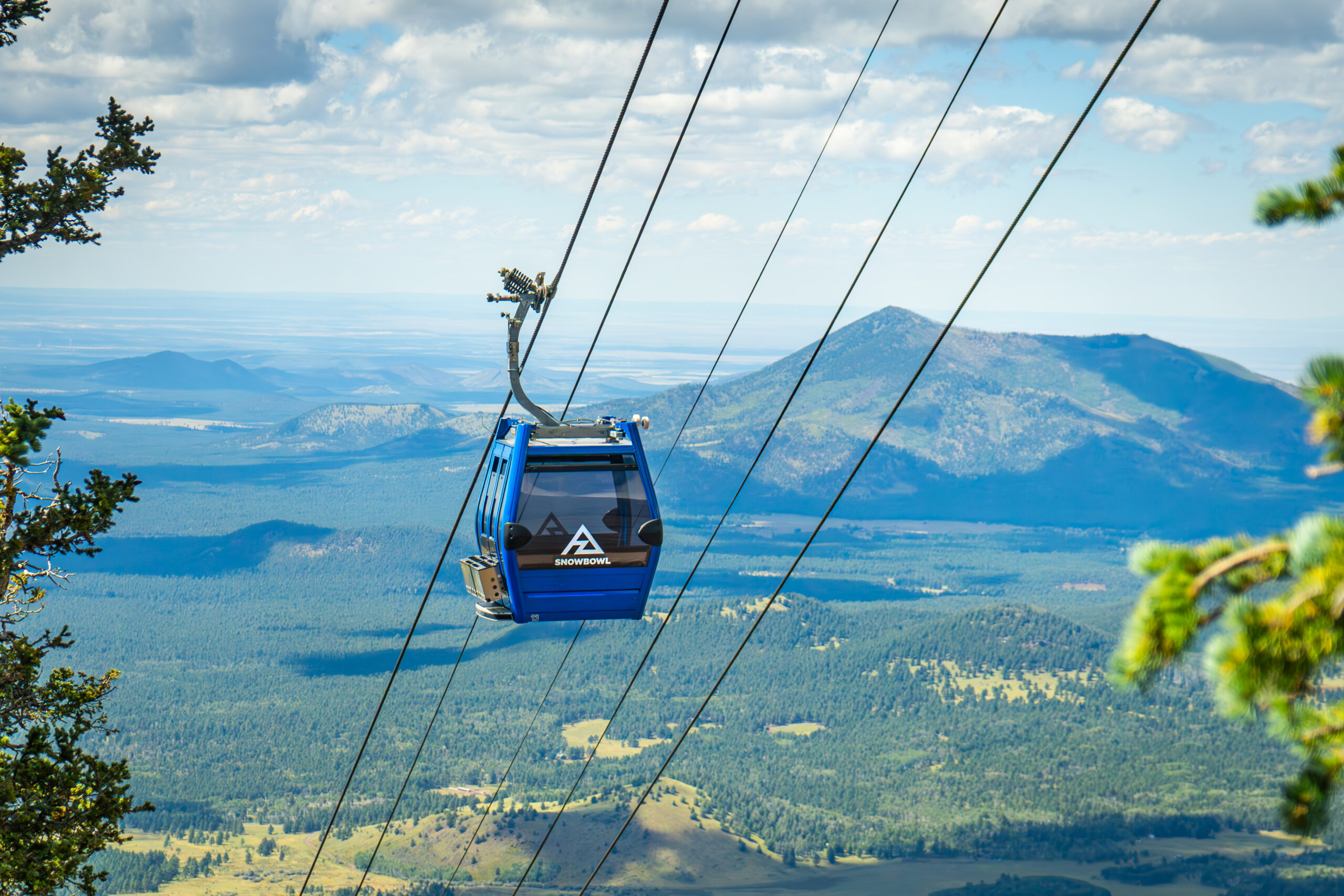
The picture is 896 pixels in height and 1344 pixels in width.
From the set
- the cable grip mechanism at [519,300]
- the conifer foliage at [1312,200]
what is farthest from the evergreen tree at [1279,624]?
the cable grip mechanism at [519,300]

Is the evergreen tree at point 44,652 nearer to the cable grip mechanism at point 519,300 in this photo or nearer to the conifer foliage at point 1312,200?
the cable grip mechanism at point 519,300

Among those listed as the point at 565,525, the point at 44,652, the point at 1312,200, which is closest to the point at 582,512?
the point at 565,525

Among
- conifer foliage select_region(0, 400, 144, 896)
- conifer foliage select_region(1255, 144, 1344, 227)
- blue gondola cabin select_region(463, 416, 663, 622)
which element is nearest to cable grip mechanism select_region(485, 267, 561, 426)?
blue gondola cabin select_region(463, 416, 663, 622)

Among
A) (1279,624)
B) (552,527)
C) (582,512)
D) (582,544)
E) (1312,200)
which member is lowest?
(582,544)

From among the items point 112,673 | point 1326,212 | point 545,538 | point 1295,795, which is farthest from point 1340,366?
point 112,673

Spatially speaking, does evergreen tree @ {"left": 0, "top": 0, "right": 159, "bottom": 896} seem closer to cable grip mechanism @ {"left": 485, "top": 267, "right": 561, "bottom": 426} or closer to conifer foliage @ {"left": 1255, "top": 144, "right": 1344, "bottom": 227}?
cable grip mechanism @ {"left": 485, "top": 267, "right": 561, "bottom": 426}

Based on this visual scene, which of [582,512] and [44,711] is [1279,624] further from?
[44,711]

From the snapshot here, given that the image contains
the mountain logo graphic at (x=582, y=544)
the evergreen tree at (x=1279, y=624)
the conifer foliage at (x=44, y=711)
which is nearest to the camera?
the evergreen tree at (x=1279, y=624)

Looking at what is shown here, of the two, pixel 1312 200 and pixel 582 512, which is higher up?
pixel 1312 200
